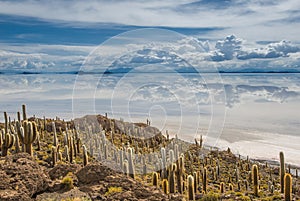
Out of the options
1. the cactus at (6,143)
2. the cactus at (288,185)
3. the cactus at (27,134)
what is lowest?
the cactus at (288,185)

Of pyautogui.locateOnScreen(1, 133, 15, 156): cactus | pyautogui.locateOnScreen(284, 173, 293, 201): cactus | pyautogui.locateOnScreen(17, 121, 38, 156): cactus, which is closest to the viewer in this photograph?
pyautogui.locateOnScreen(284, 173, 293, 201): cactus

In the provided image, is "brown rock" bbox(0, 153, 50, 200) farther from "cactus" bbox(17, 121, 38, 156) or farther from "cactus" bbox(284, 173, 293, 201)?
"cactus" bbox(284, 173, 293, 201)

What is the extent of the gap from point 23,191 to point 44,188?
1018 mm

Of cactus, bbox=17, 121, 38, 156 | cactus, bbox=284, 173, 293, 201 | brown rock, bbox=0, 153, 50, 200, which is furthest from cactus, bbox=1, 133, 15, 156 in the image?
cactus, bbox=284, 173, 293, 201

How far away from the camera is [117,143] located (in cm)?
3778

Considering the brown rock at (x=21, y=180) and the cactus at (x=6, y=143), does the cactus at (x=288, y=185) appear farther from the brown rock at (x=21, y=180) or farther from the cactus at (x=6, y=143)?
the cactus at (x=6, y=143)

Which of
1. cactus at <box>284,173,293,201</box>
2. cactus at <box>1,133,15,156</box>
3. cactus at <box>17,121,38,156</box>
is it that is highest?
cactus at <box>17,121,38,156</box>

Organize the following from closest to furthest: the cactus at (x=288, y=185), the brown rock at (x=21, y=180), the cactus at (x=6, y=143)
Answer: the brown rock at (x=21, y=180) < the cactus at (x=288, y=185) < the cactus at (x=6, y=143)

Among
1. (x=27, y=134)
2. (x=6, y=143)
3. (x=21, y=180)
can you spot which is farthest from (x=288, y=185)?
(x=6, y=143)

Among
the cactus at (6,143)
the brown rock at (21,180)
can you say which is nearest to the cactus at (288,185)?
the brown rock at (21,180)

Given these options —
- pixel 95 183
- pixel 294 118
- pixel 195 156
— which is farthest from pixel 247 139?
pixel 95 183

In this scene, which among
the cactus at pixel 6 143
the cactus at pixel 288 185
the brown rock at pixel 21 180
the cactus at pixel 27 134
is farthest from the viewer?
the cactus at pixel 6 143

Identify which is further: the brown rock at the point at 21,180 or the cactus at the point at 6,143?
the cactus at the point at 6,143

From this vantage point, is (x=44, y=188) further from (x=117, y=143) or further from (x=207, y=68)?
(x=117, y=143)
